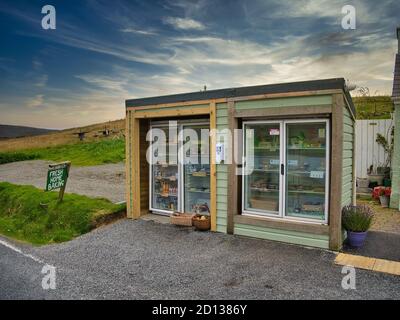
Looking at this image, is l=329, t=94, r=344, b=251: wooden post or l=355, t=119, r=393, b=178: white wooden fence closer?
l=329, t=94, r=344, b=251: wooden post

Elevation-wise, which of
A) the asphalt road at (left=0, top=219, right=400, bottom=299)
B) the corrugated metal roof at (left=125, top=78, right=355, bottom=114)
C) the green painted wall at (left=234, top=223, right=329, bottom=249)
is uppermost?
the corrugated metal roof at (left=125, top=78, right=355, bottom=114)

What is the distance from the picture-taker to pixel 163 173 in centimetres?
823

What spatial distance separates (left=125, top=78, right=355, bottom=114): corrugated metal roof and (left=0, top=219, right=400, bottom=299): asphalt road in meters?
2.84

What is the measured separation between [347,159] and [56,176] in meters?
7.18

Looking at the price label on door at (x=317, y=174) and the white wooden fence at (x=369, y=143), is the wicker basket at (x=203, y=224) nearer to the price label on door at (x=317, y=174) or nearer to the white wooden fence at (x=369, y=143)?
the price label on door at (x=317, y=174)

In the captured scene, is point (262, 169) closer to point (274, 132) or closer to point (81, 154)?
point (274, 132)

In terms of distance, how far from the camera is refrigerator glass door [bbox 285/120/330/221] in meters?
→ 5.90

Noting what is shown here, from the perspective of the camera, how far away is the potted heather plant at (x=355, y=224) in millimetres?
5480

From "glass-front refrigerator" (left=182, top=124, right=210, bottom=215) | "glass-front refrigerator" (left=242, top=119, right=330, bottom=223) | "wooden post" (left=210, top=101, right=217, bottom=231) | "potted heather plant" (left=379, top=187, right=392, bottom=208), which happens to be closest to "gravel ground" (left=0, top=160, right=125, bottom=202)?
"glass-front refrigerator" (left=182, top=124, right=210, bottom=215)

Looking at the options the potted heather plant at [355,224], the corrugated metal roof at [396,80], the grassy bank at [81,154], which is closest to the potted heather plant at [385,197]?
the corrugated metal roof at [396,80]

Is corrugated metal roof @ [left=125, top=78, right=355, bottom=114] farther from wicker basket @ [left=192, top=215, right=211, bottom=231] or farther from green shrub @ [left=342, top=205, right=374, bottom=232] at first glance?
wicker basket @ [left=192, top=215, right=211, bottom=231]
